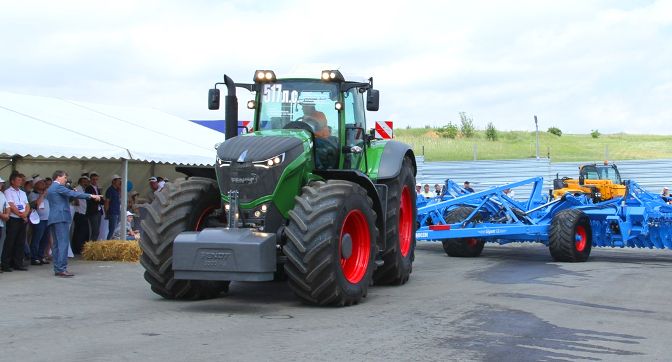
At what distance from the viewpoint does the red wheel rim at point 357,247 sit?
964cm

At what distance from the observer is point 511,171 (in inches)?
1246

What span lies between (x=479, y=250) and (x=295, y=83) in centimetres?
736

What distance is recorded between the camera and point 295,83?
423 inches

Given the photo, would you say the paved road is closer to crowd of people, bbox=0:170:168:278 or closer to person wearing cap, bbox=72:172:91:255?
crowd of people, bbox=0:170:168:278

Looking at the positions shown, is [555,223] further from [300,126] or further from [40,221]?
[40,221]

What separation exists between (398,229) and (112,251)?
661cm

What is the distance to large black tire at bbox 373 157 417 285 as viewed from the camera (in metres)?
11.0

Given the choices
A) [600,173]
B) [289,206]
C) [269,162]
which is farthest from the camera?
[600,173]

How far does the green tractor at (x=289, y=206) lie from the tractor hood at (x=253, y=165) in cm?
1

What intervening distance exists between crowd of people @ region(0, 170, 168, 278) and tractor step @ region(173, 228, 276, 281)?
2.18 metres

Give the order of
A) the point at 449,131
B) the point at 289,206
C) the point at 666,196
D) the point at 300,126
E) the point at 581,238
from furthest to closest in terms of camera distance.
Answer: the point at 449,131
the point at 666,196
the point at 581,238
the point at 300,126
the point at 289,206

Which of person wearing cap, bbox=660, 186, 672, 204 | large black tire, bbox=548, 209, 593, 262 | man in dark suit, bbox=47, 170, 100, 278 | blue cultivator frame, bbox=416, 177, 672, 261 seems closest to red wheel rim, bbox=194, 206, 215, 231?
man in dark suit, bbox=47, 170, 100, 278

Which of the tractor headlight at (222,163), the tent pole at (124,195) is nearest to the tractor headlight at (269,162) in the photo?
the tractor headlight at (222,163)

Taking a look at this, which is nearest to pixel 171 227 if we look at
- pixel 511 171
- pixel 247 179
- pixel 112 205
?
pixel 247 179
